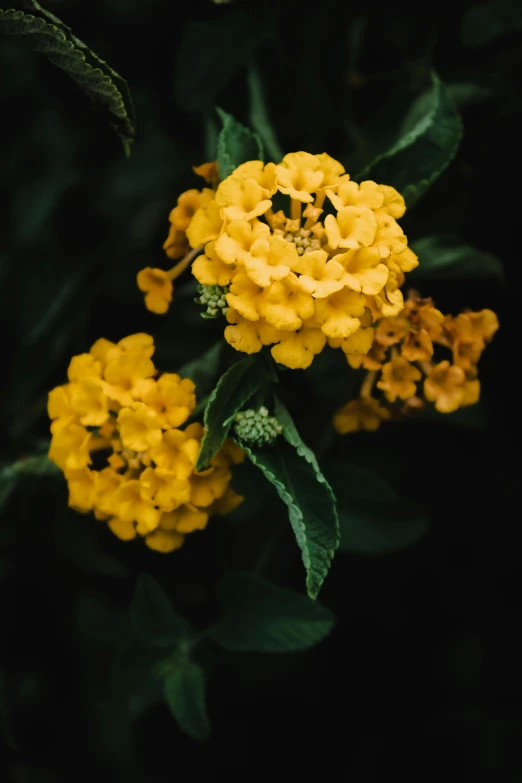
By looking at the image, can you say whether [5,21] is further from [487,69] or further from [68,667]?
[68,667]

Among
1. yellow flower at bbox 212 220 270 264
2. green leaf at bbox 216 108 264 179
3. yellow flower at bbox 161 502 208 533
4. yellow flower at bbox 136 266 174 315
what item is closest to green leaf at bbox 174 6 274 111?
green leaf at bbox 216 108 264 179

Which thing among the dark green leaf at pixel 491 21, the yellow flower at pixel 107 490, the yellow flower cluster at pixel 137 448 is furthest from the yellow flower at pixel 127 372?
the dark green leaf at pixel 491 21

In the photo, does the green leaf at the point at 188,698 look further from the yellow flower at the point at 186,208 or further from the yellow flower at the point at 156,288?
the yellow flower at the point at 186,208

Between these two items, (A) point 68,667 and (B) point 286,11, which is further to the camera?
(A) point 68,667

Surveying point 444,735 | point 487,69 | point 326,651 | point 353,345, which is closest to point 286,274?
point 353,345

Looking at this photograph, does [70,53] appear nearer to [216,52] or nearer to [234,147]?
[234,147]

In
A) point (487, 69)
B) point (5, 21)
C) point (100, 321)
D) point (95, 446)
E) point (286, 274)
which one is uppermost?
point (487, 69)

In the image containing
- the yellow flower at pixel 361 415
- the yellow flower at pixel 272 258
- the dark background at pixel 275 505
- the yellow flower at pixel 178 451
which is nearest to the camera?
the yellow flower at pixel 272 258
